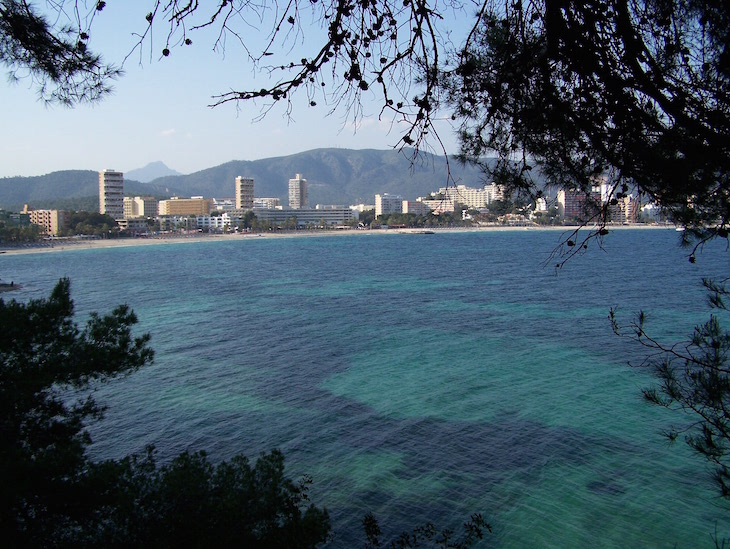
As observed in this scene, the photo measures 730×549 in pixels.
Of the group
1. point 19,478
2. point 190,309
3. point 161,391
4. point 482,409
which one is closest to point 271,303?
point 190,309

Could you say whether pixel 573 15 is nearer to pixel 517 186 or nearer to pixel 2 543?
pixel 517 186

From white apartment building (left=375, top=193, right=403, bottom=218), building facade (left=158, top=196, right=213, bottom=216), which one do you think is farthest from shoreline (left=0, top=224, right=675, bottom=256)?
building facade (left=158, top=196, right=213, bottom=216)

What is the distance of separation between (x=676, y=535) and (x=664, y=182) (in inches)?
252

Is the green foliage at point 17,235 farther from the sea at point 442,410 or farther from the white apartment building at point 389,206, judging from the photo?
the white apartment building at point 389,206

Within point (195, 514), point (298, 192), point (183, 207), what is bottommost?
point (195, 514)

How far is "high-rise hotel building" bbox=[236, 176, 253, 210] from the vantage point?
132500mm

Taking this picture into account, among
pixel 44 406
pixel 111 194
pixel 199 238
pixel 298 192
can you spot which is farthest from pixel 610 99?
pixel 298 192

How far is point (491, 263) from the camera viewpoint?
4750 cm

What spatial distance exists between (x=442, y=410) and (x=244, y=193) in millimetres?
127232

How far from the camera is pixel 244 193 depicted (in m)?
133

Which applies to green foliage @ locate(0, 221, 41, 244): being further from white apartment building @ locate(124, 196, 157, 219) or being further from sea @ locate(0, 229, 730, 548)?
sea @ locate(0, 229, 730, 548)

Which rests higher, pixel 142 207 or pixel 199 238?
A: pixel 142 207

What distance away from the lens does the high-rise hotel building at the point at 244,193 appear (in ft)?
435

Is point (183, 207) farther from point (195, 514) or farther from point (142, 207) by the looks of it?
point (195, 514)
